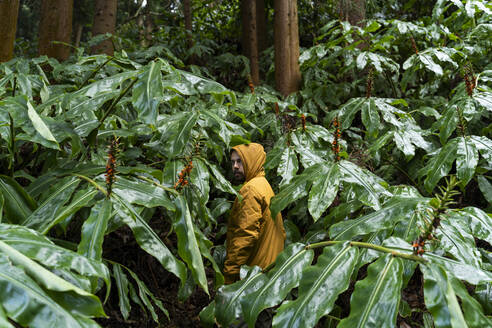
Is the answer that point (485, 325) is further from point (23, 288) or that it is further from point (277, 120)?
point (277, 120)

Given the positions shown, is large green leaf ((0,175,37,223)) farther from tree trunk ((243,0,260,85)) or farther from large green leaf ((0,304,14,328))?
tree trunk ((243,0,260,85))

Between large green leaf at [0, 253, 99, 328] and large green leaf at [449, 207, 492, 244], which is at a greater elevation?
large green leaf at [0, 253, 99, 328]

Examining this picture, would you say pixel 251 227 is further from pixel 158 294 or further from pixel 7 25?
pixel 7 25

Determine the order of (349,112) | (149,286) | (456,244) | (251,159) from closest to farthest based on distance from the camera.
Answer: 1. (456,244)
2. (251,159)
3. (349,112)
4. (149,286)

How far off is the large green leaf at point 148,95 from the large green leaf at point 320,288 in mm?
883

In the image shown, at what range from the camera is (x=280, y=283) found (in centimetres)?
144

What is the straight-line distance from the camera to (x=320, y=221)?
319 centimetres

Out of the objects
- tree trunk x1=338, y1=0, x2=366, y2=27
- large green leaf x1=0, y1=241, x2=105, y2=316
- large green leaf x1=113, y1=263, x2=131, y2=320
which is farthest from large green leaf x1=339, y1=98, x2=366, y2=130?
tree trunk x1=338, y1=0, x2=366, y2=27

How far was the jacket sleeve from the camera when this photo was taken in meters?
2.94

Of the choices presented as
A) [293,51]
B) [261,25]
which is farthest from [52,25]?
[261,25]

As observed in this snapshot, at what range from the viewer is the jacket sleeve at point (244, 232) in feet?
9.63

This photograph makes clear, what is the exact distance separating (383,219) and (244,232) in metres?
1.57

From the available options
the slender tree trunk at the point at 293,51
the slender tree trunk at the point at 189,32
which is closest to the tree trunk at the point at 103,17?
the slender tree trunk at the point at 189,32

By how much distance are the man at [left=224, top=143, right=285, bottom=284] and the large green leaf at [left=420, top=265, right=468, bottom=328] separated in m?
1.89
